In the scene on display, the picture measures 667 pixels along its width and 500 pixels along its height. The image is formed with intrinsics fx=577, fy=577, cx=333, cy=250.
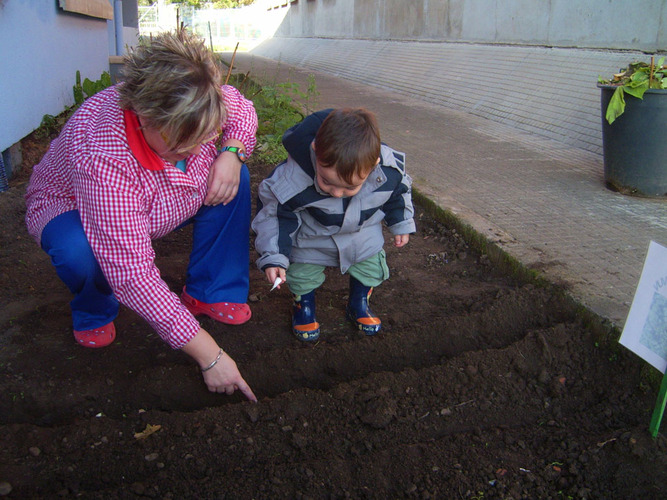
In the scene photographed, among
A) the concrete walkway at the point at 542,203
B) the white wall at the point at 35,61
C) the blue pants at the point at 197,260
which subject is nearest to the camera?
the blue pants at the point at 197,260

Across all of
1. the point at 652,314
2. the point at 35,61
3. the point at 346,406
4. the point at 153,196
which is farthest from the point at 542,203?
the point at 35,61

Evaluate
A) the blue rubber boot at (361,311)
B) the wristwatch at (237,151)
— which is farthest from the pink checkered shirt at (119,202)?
the blue rubber boot at (361,311)

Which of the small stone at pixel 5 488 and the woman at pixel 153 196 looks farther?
the woman at pixel 153 196

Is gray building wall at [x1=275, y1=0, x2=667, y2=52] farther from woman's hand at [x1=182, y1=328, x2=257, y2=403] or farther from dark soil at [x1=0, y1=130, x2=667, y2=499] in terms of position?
woman's hand at [x1=182, y1=328, x2=257, y2=403]

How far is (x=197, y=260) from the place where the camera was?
2.46 meters

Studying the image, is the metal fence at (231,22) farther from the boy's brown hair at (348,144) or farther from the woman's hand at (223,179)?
the boy's brown hair at (348,144)

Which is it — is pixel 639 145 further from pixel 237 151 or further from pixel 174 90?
pixel 174 90

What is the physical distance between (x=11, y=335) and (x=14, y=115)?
2534mm

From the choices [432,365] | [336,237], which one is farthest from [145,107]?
[432,365]

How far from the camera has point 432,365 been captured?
2.27 m

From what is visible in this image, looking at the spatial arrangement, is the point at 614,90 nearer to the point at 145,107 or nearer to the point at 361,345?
the point at 361,345

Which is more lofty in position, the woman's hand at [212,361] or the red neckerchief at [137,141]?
the red neckerchief at [137,141]

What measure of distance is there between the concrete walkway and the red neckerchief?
5.81ft

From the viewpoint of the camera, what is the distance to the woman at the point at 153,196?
1.71 m
